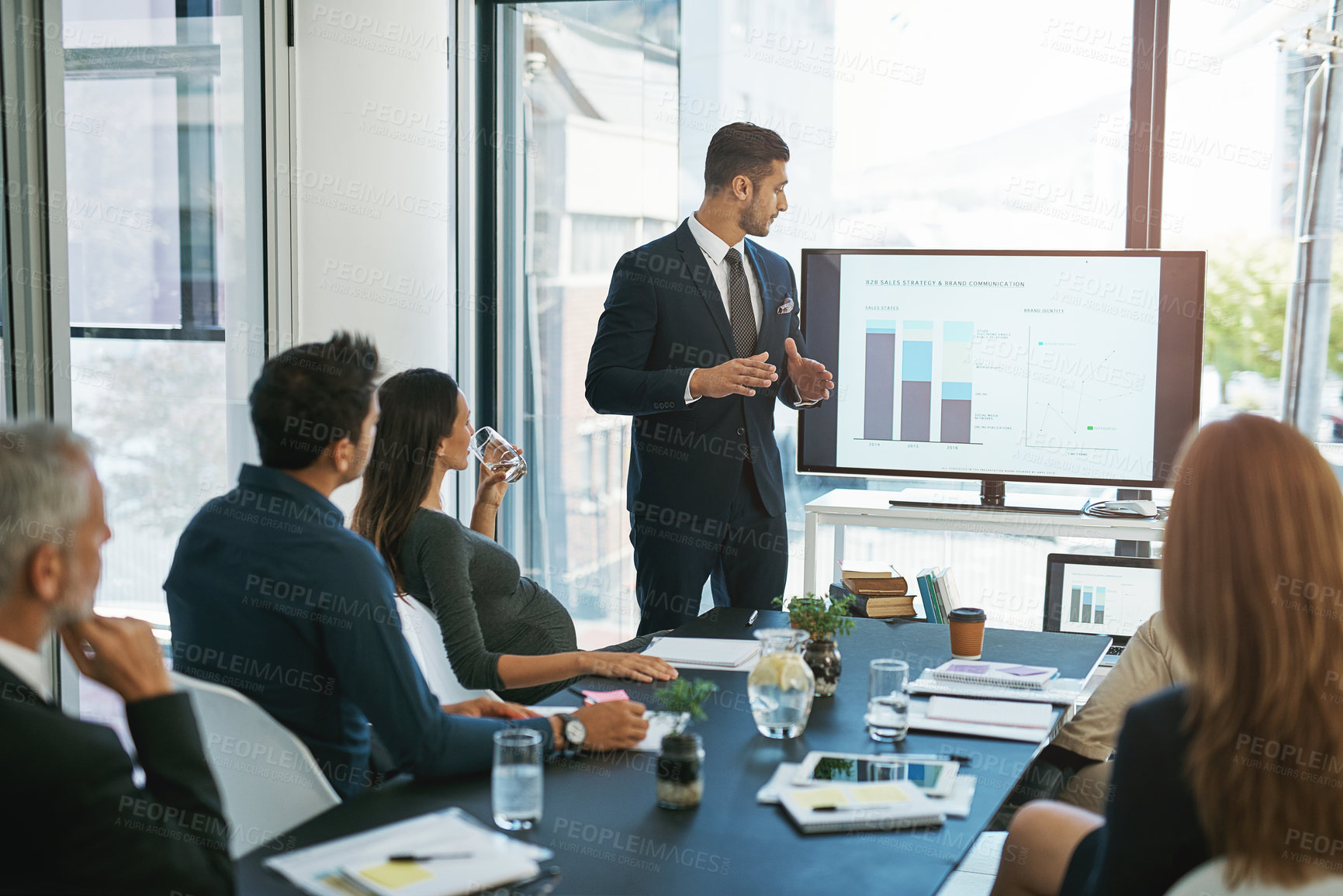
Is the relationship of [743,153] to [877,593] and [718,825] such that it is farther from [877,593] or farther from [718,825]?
[718,825]

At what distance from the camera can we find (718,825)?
59.8 inches

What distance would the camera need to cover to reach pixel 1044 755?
2.31 m

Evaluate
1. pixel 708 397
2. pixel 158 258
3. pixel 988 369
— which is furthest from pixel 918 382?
pixel 158 258

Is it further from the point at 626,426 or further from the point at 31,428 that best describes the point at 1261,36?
the point at 31,428

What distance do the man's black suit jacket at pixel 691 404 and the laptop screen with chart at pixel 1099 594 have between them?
3.07 ft

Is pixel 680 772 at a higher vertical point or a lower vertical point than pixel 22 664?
lower

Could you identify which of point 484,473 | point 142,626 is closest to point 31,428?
point 142,626

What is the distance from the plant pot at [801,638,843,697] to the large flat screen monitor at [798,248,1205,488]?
1.90 meters

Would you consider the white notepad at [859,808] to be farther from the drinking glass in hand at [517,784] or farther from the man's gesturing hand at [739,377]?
the man's gesturing hand at [739,377]

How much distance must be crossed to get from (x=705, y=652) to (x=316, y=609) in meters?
0.95

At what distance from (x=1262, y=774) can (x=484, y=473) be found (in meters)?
2.01

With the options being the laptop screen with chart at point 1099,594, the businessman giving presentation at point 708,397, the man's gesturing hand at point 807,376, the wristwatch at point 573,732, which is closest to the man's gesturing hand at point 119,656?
→ the wristwatch at point 573,732

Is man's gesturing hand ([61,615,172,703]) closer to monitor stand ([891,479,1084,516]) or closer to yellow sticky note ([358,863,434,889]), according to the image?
yellow sticky note ([358,863,434,889])

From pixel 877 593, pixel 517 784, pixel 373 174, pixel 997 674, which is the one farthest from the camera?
pixel 373 174
